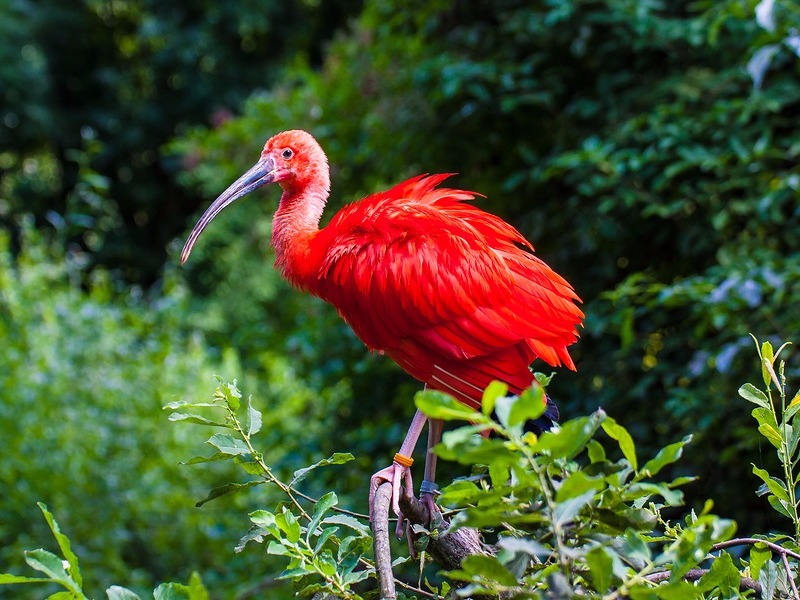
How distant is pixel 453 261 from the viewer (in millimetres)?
2213

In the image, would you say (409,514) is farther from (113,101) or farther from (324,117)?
(113,101)

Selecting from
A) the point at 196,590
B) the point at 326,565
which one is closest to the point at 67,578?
the point at 196,590

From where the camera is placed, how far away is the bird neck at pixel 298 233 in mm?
2424

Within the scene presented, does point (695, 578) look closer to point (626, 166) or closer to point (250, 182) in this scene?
point (250, 182)

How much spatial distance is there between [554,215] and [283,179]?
145 cm

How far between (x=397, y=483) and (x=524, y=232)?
6.04ft

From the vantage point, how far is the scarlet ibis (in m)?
2.15

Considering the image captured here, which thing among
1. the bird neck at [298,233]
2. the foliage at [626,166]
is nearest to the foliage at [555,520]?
the bird neck at [298,233]

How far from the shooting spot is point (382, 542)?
1.49 m

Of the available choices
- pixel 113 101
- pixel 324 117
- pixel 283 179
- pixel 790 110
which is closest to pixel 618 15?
pixel 790 110

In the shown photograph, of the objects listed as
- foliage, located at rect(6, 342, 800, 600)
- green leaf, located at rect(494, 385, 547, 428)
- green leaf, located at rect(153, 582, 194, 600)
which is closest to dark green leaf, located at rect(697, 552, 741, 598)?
foliage, located at rect(6, 342, 800, 600)

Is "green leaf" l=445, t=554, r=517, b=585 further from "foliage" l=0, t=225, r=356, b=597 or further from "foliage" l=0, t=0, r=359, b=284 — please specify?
"foliage" l=0, t=0, r=359, b=284

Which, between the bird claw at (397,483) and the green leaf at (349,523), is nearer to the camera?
the green leaf at (349,523)

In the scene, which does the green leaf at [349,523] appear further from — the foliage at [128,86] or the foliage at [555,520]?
the foliage at [128,86]
